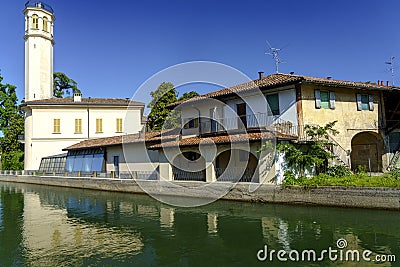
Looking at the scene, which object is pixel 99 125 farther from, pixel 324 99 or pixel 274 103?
pixel 324 99

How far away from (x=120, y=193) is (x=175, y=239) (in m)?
13.4

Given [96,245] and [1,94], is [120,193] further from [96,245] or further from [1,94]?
[1,94]

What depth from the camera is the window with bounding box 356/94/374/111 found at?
1969cm

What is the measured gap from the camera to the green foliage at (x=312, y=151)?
1688 cm

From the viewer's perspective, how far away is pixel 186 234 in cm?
1143

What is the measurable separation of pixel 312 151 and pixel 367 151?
6653 mm

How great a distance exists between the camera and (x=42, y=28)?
4194cm

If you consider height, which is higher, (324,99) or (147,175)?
(324,99)

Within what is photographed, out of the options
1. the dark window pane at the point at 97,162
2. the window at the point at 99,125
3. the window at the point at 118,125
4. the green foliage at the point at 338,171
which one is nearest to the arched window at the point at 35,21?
the window at the point at 99,125

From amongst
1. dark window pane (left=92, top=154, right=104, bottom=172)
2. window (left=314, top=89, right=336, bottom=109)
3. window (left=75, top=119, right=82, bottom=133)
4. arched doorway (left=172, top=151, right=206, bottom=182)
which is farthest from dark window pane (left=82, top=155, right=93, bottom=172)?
window (left=314, top=89, right=336, bottom=109)

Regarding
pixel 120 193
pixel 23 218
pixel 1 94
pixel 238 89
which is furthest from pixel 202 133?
pixel 1 94

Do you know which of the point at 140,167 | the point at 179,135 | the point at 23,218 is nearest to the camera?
the point at 23,218

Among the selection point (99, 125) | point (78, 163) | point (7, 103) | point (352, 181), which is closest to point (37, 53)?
point (7, 103)

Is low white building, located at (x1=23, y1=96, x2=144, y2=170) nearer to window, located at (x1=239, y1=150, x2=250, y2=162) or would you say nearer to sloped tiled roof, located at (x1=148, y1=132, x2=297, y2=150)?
sloped tiled roof, located at (x1=148, y1=132, x2=297, y2=150)
